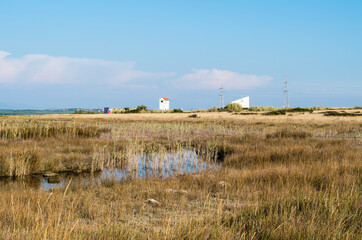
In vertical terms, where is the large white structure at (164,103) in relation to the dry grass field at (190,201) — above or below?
above

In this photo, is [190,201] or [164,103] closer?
[190,201]

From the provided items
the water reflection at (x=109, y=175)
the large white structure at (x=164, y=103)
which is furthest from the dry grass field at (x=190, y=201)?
the large white structure at (x=164, y=103)

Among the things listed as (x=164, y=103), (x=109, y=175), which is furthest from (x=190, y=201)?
(x=164, y=103)

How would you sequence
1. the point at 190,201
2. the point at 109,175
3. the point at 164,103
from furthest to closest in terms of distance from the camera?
the point at 164,103 → the point at 109,175 → the point at 190,201

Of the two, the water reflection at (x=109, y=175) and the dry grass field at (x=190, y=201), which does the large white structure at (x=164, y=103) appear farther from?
the water reflection at (x=109, y=175)

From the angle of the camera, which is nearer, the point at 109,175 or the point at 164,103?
the point at 109,175

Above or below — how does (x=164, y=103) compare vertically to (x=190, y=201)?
above

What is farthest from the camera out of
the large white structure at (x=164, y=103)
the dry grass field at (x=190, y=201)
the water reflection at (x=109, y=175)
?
the large white structure at (x=164, y=103)

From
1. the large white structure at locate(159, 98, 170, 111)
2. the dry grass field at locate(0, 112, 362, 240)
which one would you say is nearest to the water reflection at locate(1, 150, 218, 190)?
the dry grass field at locate(0, 112, 362, 240)

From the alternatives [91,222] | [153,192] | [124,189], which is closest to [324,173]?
[153,192]

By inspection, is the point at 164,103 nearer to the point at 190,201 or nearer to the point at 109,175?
the point at 109,175

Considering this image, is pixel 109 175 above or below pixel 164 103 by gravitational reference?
below

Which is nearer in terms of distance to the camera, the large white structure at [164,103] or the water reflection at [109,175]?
the water reflection at [109,175]

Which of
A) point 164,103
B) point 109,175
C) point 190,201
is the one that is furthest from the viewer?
point 164,103
